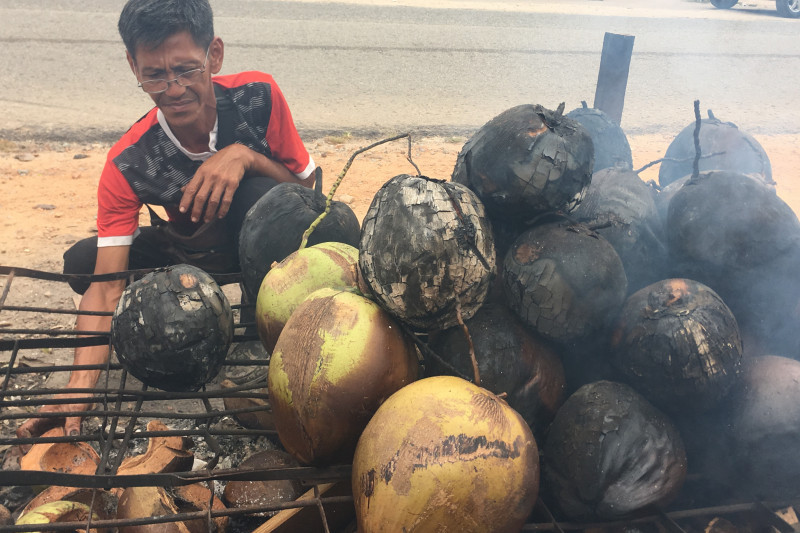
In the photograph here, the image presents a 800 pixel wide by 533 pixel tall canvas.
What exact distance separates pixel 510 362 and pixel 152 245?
8.39ft

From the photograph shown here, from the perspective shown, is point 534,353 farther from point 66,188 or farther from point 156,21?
point 66,188

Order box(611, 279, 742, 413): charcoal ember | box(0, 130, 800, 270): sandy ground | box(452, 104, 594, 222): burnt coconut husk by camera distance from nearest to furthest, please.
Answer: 1. box(611, 279, 742, 413): charcoal ember
2. box(452, 104, 594, 222): burnt coconut husk
3. box(0, 130, 800, 270): sandy ground

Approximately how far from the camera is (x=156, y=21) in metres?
3.11

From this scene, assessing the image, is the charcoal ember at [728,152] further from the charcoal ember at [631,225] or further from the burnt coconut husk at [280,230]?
the burnt coconut husk at [280,230]

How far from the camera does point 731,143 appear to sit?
11.2 feet

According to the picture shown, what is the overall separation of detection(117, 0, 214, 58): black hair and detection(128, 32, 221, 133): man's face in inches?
1.2

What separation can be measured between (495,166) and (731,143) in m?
1.88

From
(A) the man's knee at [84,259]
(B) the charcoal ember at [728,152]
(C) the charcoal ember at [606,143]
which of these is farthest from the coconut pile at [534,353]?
(A) the man's knee at [84,259]

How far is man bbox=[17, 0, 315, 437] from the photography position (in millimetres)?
3186

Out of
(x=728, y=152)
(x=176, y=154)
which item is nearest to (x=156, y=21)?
(x=176, y=154)

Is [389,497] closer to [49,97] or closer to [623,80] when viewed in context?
[623,80]

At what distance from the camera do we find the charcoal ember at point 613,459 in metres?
2.01

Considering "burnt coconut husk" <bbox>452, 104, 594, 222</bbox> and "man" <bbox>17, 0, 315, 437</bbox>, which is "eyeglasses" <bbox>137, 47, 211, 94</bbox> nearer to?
"man" <bbox>17, 0, 315, 437</bbox>

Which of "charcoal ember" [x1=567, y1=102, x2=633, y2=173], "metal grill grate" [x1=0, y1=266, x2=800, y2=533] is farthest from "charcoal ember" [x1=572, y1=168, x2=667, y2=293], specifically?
"metal grill grate" [x1=0, y1=266, x2=800, y2=533]
